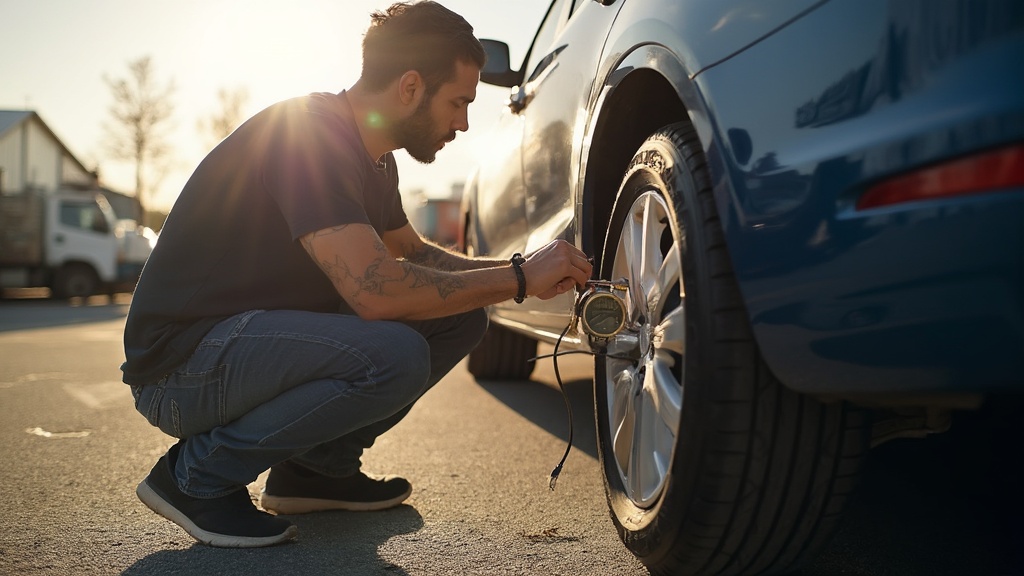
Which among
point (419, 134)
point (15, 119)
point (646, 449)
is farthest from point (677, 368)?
point (15, 119)

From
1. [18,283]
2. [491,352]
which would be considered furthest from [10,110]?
[491,352]

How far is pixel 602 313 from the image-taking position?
189 centimetres

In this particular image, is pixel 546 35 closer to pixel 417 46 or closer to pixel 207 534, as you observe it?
pixel 417 46

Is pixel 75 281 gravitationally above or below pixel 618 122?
below

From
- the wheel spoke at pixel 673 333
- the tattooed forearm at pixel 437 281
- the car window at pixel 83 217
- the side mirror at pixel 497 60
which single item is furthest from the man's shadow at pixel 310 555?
the car window at pixel 83 217

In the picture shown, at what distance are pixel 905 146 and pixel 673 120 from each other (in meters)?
0.88

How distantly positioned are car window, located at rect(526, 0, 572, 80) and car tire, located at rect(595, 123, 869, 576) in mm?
1386

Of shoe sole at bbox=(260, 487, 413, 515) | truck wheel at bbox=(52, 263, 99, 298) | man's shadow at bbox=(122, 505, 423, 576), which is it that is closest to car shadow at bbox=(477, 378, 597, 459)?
shoe sole at bbox=(260, 487, 413, 515)

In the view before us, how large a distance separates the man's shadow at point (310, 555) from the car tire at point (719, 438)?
59 centimetres

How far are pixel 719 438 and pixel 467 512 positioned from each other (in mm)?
→ 991

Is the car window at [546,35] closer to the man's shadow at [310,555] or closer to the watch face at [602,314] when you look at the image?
the watch face at [602,314]

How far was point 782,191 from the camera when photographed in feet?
4.17

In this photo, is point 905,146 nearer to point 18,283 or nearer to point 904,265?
point 904,265

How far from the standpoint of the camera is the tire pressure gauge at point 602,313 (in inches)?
74.0
